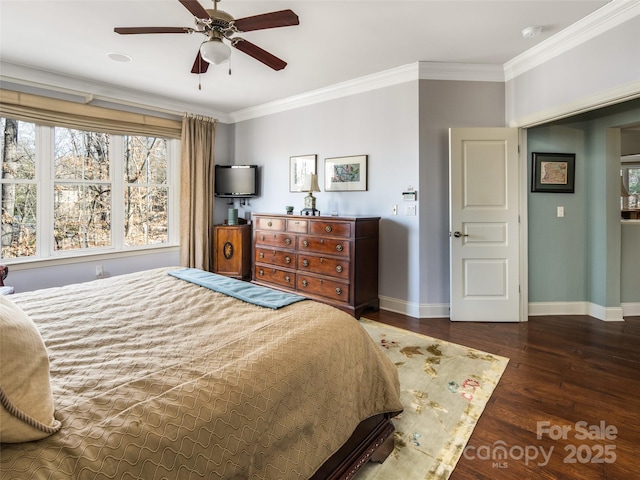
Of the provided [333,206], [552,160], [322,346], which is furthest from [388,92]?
[322,346]

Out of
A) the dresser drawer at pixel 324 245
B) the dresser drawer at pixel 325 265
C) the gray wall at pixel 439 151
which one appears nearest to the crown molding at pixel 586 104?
the gray wall at pixel 439 151

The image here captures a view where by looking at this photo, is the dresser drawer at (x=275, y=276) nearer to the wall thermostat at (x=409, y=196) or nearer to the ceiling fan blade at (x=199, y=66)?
the wall thermostat at (x=409, y=196)

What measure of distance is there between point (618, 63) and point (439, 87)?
1.45 m

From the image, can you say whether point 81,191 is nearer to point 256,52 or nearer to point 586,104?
point 256,52

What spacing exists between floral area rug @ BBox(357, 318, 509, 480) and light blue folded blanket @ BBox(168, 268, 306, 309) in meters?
0.89

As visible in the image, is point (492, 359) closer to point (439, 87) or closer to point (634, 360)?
point (634, 360)

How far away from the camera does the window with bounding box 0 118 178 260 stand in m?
3.64

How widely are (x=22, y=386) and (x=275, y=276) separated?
3405mm

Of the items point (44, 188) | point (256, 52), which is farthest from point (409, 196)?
point (44, 188)

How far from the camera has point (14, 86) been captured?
350 cm

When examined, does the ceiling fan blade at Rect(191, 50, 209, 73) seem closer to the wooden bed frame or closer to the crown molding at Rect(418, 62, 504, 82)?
the crown molding at Rect(418, 62, 504, 82)

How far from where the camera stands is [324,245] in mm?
3631

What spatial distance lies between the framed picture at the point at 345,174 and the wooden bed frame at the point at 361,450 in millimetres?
2823

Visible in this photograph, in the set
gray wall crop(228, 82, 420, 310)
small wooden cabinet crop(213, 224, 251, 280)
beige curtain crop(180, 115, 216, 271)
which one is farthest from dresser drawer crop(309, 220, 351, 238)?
beige curtain crop(180, 115, 216, 271)
